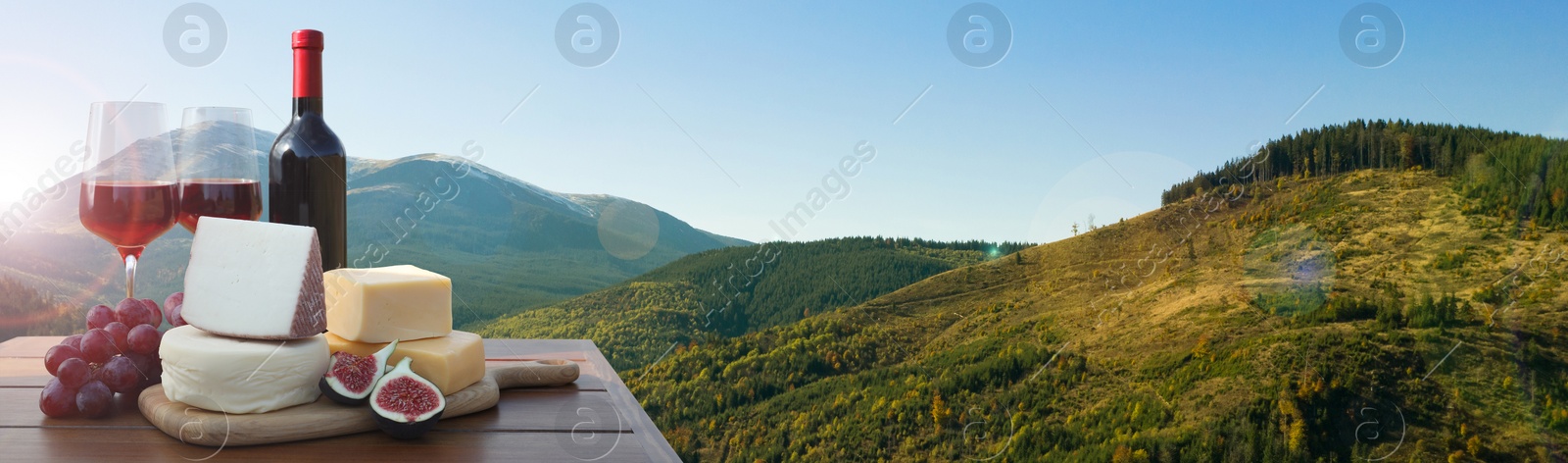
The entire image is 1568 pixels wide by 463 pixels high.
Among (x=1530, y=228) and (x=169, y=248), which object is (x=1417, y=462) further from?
(x=169, y=248)

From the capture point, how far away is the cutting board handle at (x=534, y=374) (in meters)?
1.88

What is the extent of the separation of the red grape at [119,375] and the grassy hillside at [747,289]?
1116cm

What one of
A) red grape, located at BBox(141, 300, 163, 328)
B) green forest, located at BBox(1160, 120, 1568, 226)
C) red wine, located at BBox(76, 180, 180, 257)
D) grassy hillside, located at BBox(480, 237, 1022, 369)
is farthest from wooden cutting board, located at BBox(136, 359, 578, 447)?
green forest, located at BBox(1160, 120, 1568, 226)

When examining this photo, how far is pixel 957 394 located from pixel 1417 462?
16.5 feet

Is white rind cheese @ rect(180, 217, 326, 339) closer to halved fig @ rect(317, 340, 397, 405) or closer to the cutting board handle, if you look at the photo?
halved fig @ rect(317, 340, 397, 405)

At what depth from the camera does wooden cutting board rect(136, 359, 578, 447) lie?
1.37 metres

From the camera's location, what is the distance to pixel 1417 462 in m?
9.05

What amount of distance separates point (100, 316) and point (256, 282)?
2.20ft

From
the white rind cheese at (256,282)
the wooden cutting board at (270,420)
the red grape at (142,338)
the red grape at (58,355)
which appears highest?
the white rind cheese at (256,282)

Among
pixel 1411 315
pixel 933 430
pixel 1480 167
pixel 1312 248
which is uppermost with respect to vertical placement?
pixel 1480 167

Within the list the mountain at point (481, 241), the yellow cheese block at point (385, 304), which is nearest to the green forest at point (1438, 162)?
the mountain at point (481, 241)

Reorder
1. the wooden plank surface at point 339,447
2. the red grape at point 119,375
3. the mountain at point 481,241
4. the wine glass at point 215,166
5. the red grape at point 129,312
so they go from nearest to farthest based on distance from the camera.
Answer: the wooden plank surface at point 339,447 < the red grape at point 119,375 < the red grape at point 129,312 < the wine glass at point 215,166 < the mountain at point 481,241

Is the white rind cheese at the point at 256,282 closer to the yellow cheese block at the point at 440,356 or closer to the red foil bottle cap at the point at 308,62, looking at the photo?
the yellow cheese block at the point at 440,356

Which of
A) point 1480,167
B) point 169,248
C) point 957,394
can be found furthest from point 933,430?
point 169,248
